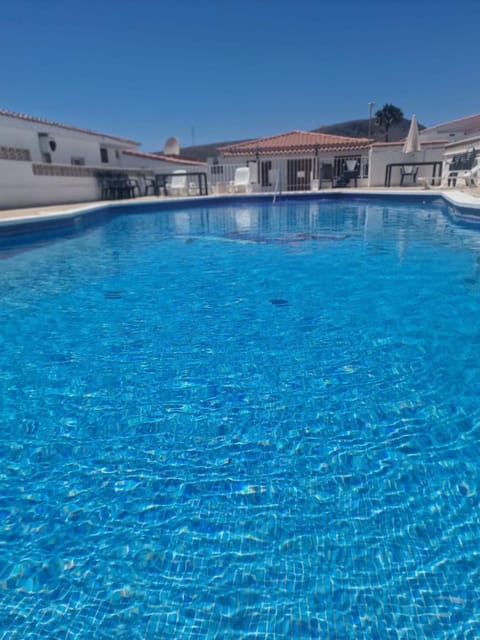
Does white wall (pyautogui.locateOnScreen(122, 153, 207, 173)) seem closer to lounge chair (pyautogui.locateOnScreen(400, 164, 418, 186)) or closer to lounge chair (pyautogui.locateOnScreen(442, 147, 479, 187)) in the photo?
lounge chair (pyautogui.locateOnScreen(400, 164, 418, 186))

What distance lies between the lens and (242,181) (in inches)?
774

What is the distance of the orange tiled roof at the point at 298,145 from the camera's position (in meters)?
20.3

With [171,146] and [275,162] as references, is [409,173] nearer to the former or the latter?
[275,162]

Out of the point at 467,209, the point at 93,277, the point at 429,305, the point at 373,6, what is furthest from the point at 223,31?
the point at 429,305

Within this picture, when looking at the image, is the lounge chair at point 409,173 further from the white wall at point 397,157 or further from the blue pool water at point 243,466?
the blue pool water at point 243,466

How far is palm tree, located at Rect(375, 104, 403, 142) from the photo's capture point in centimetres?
3969

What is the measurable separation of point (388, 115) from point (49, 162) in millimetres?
35632

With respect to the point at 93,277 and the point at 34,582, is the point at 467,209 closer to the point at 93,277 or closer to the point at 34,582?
the point at 93,277

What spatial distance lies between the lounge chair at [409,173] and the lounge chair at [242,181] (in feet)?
24.2

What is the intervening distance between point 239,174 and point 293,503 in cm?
1971

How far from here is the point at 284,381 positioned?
2.98 meters

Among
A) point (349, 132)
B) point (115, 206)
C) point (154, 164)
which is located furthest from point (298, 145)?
point (349, 132)

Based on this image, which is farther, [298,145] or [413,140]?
[298,145]

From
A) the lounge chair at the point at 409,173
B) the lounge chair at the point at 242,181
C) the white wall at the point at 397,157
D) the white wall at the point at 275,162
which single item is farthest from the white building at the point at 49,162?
the lounge chair at the point at 409,173
